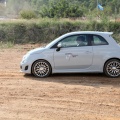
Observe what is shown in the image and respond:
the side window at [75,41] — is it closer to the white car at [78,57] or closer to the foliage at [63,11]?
the white car at [78,57]

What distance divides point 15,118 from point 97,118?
5.87ft

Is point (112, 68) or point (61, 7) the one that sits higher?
point (61, 7)

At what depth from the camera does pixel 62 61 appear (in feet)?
34.0

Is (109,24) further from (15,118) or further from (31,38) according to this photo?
(15,118)

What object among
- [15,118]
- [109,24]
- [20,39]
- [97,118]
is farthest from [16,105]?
[109,24]

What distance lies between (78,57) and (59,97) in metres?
2.66

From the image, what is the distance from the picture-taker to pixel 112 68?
1032cm

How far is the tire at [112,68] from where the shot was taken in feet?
33.8

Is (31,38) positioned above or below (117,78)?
above

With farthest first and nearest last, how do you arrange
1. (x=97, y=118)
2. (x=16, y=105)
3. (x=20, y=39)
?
(x=20, y=39), (x=16, y=105), (x=97, y=118)

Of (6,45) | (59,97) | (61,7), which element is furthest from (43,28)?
(59,97)

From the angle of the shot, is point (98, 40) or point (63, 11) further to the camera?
point (63, 11)

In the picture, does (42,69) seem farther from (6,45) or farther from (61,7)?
(61,7)

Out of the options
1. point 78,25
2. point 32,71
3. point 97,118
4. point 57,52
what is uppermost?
point 78,25
